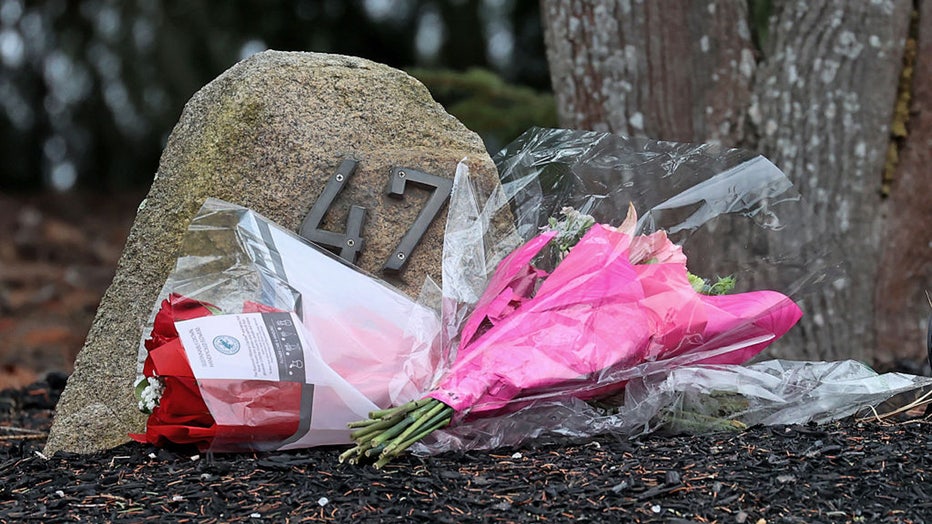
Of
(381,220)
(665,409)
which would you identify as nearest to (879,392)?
(665,409)

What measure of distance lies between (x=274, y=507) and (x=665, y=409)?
1075 mm

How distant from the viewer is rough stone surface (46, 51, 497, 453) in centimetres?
297

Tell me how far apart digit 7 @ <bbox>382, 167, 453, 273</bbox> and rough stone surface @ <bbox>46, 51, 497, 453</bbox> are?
0.03 m

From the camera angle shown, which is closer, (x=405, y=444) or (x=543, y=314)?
(x=405, y=444)

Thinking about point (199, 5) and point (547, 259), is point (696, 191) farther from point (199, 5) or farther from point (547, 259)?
point (199, 5)

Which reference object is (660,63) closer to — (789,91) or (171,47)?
(789,91)

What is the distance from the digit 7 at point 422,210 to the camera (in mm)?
3033

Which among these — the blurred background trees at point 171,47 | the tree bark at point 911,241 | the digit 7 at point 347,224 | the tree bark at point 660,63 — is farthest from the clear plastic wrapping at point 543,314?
the blurred background trees at point 171,47

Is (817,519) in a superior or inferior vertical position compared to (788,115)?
inferior

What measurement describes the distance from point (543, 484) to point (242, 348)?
0.80 m

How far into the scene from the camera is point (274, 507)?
233 centimetres

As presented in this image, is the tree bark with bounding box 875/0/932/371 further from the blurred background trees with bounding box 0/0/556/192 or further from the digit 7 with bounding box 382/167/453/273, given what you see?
the blurred background trees with bounding box 0/0/556/192

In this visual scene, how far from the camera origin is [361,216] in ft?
9.98

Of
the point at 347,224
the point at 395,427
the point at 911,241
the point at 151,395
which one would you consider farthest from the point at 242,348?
the point at 911,241
